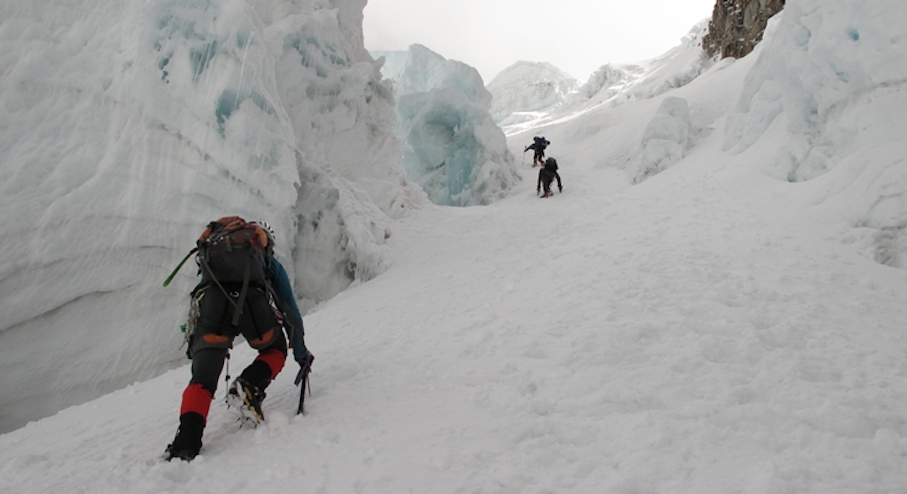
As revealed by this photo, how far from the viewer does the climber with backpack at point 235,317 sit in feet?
9.23

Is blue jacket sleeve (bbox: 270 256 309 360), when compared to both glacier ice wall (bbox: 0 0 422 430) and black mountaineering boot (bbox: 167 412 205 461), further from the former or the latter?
glacier ice wall (bbox: 0 0 422 430)

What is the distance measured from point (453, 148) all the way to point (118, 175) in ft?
44.2

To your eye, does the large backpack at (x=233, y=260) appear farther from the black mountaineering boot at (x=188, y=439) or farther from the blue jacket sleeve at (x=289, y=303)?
the black mountaineering boot at (x=188, y=439)

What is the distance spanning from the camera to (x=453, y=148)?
60.9 feet

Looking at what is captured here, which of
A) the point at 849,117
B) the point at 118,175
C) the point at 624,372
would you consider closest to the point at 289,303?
the point at 624,372

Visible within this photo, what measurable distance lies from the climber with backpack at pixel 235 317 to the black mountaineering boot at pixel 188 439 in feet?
0.06

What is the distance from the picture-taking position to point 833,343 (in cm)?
308

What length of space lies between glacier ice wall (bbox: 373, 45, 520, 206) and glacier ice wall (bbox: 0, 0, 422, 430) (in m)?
9.23

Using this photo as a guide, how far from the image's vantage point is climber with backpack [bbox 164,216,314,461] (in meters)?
2.81

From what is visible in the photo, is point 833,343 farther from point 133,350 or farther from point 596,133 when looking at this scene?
point 596,133

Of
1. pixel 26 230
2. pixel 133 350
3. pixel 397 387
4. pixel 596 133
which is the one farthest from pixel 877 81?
pixel 596 133

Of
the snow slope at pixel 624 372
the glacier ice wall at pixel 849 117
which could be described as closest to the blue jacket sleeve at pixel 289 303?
the snow slope at pixel 624 372

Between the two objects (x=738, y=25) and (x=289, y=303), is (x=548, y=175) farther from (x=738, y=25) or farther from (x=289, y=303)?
(x=738, y=25)

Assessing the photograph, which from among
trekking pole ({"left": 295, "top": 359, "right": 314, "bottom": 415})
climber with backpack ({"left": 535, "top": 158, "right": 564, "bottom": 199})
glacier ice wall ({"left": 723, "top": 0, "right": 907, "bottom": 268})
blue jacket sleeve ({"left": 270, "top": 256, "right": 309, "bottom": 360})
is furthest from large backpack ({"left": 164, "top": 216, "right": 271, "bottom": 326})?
climber with backpack ({"left": 535, "top": 158, "right": 564, "bottom": 199})
